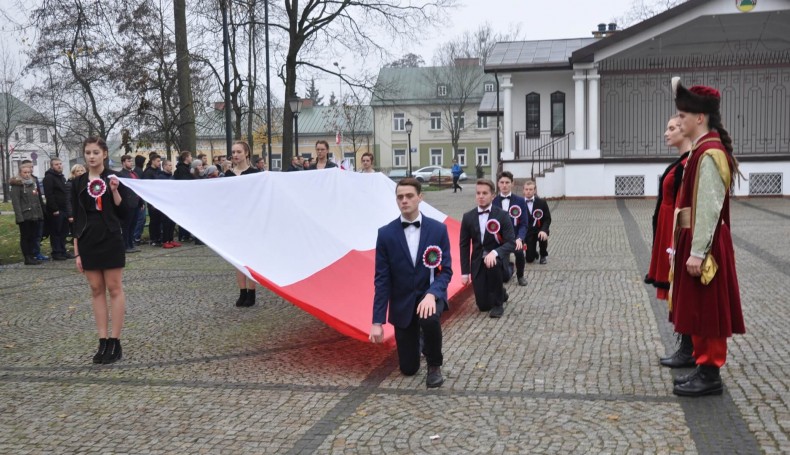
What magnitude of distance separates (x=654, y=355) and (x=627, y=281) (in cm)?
413

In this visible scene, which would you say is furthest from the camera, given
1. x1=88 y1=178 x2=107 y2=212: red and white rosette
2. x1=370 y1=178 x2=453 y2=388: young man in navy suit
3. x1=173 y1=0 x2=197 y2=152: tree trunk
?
x1=173 y1=0 x2=197 y2=152: tree trunk

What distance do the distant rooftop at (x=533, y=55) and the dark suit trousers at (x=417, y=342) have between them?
2502cm

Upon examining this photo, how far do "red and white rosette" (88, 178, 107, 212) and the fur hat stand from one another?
4683 millimetres

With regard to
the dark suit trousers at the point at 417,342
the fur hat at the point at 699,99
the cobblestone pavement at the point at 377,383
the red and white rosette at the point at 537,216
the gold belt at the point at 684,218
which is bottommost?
the cobblestone pavement at the point at 377,383

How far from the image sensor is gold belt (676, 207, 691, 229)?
5477mm

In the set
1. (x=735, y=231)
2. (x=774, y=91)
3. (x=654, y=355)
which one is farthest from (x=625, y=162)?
(x=654, y=355)

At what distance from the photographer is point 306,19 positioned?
29.2 meters

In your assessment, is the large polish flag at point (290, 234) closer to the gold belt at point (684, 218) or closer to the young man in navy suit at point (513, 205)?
the young man in navy suit at point (513, 205)

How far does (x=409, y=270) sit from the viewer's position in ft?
20.4

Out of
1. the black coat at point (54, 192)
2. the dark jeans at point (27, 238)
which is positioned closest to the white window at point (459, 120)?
the black coat at point (54, 192)

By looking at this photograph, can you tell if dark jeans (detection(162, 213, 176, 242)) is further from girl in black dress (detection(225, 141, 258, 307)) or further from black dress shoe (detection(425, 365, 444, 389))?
black dress shoe (detection(425, 365, 444, 389))

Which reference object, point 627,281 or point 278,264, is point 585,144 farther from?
point 278,264

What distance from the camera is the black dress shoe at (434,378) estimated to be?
591 cm

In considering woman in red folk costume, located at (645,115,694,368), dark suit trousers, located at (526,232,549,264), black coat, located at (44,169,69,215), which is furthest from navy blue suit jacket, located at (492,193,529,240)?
black coat, located at (44,169,69,215)
